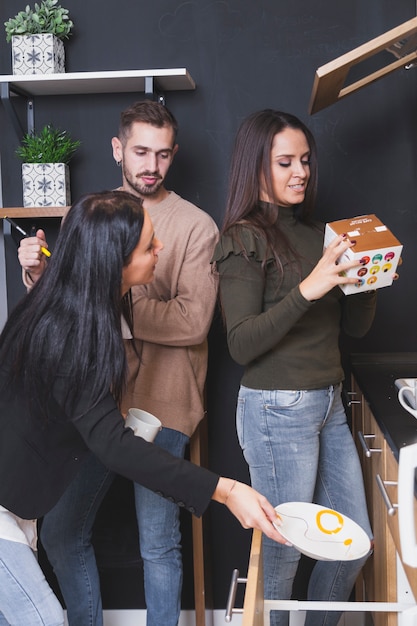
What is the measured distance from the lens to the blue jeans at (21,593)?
1.41 m

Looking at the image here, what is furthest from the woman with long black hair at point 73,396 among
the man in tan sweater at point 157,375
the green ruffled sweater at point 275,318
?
the man in tan sweater at point 157,375

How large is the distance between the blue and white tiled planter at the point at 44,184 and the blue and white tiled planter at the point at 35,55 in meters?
0.27

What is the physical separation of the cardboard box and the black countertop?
27cm

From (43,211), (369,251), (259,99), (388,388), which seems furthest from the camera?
(259,99)

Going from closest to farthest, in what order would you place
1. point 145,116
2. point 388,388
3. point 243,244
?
point 243,244
point 388,388
point 145,116

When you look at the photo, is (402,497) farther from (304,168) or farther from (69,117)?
(69,117)

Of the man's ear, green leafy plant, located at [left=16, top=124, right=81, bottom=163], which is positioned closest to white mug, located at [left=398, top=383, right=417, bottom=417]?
the man's ear

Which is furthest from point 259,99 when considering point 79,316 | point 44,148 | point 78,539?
Answer: point 78,539

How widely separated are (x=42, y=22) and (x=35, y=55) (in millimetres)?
96

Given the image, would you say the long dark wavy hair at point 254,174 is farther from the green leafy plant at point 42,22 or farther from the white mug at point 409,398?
the green leafy plant at point 42,22

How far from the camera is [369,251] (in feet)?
5.11

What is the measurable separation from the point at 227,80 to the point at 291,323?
1.02m

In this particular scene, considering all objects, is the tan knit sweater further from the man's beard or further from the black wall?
the black wall

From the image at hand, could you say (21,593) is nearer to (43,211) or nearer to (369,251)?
(369,251)
